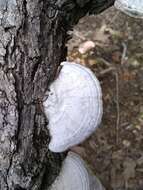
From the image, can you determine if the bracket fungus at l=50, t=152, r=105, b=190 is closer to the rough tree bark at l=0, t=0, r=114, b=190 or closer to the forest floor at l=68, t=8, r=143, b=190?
the rough tree bark at l=0, t=0, r=114, b=190

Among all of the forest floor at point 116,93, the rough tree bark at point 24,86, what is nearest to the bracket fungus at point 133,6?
the rough tree bark at point 24,86

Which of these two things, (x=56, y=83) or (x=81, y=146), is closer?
(x=56, y=83)

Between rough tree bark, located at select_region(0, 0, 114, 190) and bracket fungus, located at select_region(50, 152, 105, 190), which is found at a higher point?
rough tree bark, located at select_region(0, 0, 114, 190)

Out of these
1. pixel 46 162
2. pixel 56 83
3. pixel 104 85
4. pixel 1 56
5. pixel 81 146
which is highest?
pixel 1 56

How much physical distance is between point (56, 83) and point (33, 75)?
4.1 inches

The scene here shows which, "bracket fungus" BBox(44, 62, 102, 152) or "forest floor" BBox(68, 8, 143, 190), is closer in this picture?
"bracket fungus" BBox(44, 62, 102, 152)

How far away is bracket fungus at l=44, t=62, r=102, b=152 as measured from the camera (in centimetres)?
158

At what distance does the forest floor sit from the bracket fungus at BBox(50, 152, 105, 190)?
1.03m

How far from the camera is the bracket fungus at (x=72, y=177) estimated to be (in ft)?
6.08

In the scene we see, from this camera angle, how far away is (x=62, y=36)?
5.98ft

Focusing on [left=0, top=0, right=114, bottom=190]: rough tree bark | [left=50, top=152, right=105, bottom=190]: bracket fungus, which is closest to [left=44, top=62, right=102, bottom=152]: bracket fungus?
[left=0, top=0, right=114, bottom=190]: rough tree bark

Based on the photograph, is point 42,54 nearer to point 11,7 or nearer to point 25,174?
point 11,7

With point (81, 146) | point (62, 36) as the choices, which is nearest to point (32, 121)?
point (62, 36)

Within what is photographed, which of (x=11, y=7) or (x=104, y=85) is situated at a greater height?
(x=11, y=7)
